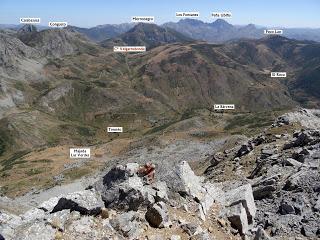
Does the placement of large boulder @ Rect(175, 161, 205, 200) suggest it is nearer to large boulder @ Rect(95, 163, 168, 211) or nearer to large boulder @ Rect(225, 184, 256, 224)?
large boulder @ Rect(95, 163, 168, 211)

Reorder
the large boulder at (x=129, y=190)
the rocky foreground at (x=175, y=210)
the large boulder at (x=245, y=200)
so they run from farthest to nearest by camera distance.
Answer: the large boulder at (x=245, y=200) < the large boulder at (x=129, y=190) < the rocky foreground at (x=175, y=210)

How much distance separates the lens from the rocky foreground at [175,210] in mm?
20172

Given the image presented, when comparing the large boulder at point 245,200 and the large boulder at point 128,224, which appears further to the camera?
the large boulder at point 245,200

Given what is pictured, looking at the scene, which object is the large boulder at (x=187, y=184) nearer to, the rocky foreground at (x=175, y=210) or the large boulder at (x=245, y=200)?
the rocky foreground at (x=175, y=210)

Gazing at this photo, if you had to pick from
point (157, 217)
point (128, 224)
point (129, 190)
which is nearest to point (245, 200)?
point (157, 217)

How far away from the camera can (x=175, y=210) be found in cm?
2269

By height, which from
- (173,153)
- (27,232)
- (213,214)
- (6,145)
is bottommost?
(6,145)

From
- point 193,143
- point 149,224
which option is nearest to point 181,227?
point 149,224

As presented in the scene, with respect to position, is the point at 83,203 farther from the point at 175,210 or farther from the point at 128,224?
the point at 175,210

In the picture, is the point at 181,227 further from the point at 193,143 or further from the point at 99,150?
the point at 99,150

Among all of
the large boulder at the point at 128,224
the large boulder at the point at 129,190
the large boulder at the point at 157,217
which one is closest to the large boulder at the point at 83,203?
the large boulder at the point at 129,190

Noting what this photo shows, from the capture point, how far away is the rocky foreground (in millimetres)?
20172

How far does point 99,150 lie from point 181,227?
86.4m

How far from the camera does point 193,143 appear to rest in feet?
316
